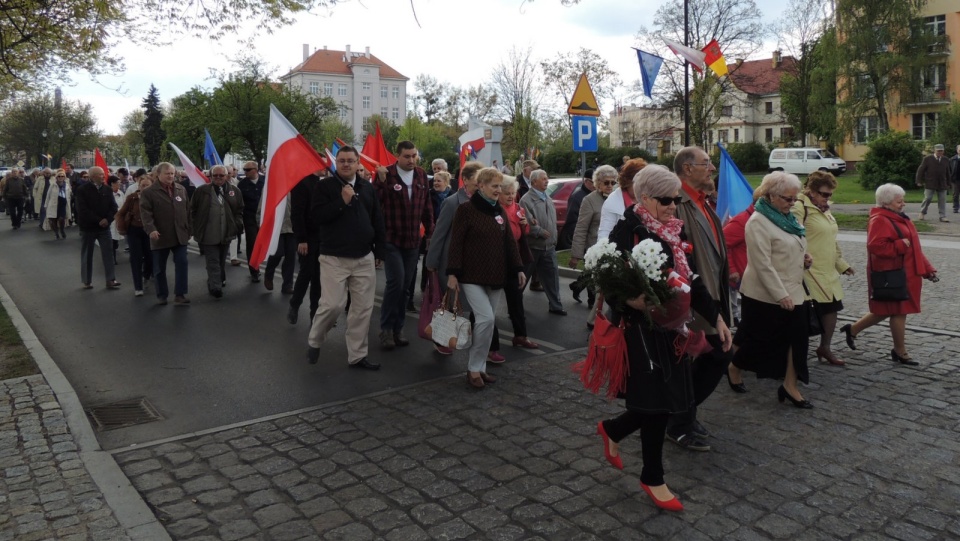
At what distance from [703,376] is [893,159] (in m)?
27.9

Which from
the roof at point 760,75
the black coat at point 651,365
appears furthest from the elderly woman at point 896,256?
the roof at point 760,75

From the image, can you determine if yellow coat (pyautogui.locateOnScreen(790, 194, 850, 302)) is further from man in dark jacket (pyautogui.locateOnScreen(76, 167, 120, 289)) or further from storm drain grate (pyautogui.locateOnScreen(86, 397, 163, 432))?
man in dark jacket (pyautogui.locateOnScreen(76, 167, 120, 289))

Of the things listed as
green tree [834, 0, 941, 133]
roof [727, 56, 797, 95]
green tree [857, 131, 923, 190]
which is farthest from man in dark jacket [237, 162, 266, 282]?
green tree [834, 0, 941, 133]

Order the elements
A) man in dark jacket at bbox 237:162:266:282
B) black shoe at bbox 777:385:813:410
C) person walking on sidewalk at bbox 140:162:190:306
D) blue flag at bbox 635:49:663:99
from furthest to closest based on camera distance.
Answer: blue flag at bbox 635:49:663:99 < man in dark jacket at bbox 237:162:266:282 < person walking on sidewalk at bbox 140:162:190:306 < black shoe at bbox 777:385:813:410

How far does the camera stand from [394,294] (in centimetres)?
805

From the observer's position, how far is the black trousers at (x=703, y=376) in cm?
495

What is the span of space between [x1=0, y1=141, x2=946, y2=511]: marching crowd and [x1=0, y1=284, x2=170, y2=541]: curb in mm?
2071

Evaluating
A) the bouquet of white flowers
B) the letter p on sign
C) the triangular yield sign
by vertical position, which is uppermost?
the triangular yield sign

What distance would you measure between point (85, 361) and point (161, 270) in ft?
11.1

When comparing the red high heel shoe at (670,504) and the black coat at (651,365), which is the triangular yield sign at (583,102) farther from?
the red high heel shoe at (670,504)

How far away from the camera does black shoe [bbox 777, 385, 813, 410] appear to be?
5.79 metres

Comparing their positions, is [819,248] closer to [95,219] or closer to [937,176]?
[95,219]

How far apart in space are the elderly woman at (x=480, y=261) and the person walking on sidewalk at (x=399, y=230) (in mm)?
1506

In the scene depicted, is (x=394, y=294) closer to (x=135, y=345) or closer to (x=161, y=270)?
(x=135, y=345)
